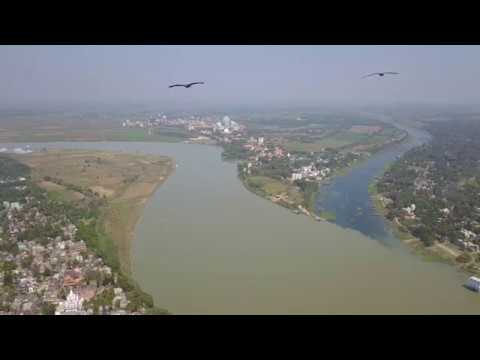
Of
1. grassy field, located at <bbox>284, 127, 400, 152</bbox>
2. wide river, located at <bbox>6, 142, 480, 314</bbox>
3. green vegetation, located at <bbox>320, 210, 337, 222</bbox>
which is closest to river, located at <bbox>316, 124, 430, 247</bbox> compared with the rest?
green vegetation, located at <bbox>320, 210, 337, 222</bbox>

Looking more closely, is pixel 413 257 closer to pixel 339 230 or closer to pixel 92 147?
pixel 339 230

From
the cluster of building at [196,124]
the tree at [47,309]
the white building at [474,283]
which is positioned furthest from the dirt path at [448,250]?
the cluster of building at [196,124]

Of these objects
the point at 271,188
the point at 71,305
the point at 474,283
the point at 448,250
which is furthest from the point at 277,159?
the point at 71,305

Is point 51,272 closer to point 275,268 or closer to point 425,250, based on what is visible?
point 275,268

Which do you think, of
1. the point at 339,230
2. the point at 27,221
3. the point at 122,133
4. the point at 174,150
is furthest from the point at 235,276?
the point at 122,133

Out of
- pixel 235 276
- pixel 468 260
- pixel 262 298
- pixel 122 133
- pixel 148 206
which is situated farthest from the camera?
pixel 122 133
